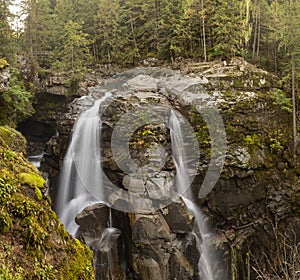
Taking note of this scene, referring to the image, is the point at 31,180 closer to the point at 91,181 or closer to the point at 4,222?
the point at 4,222

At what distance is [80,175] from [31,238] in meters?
9.52

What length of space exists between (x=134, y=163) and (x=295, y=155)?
9.12 m

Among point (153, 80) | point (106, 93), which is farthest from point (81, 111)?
point (153, 80)

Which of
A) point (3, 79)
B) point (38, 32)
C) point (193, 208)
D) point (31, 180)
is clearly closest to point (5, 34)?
point (38, 32)

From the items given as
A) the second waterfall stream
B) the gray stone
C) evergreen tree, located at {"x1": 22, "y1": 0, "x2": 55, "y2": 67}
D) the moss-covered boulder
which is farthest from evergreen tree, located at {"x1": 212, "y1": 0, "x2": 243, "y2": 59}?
the moss-covered boulder

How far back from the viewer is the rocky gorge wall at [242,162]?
14242mm

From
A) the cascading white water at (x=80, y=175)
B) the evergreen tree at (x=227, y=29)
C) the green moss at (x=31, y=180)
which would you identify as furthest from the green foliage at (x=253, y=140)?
the green moss at (x=31, y=180)

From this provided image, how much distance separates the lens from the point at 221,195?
14.4 m

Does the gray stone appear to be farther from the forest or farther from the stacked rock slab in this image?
the stacked rock slab

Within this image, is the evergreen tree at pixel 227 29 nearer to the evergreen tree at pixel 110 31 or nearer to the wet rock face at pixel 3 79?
the evergreen tree at pixel 110 31

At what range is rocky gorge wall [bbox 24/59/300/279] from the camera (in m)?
14.2

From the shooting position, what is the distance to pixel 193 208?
13828mm

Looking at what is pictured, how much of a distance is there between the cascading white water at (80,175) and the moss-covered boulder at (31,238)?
720 cm

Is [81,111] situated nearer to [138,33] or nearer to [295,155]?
[295,155]
